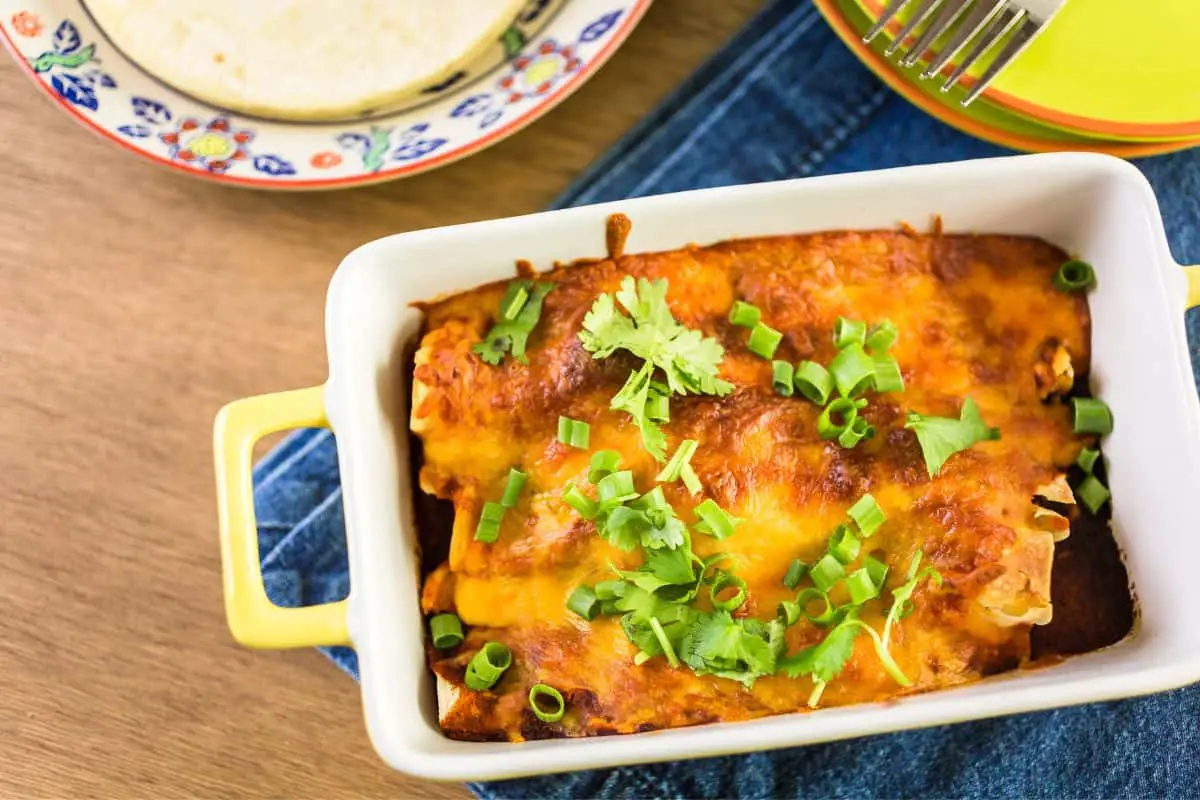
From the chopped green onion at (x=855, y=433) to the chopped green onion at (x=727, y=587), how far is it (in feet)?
0.69

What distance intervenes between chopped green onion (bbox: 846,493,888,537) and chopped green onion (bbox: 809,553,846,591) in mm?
54

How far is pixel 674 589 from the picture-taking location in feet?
3.99

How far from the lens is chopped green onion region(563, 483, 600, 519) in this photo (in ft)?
4.00

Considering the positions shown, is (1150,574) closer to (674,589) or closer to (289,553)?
(674,589)

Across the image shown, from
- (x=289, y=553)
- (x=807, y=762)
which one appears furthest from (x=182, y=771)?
(x=807, y=762)

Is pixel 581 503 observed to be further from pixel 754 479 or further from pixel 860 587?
pixel 860 587

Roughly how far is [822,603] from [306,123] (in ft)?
3.14

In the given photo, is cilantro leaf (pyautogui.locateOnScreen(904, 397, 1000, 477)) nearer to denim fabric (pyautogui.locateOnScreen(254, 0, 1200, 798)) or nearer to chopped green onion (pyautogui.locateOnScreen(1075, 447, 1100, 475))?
chopped green onion (pyautogui.locateOnScreen(1075, 447, 1100, 475))

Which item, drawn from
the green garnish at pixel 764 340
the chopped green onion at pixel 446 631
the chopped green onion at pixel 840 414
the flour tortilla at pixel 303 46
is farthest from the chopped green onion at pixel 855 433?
the flour tortilla at pixel 303 46

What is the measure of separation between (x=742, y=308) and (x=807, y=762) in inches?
24.8

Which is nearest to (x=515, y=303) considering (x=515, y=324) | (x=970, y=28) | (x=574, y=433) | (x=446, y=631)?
(x=515, y=324)

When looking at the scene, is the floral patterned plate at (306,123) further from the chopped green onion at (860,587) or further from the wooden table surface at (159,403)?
the chopped green onion at (860,587)

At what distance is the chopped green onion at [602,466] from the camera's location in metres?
1.23

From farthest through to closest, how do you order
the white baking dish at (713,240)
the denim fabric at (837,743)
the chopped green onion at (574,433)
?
the denim fabric at (837,743)
the chopped green onion at (574,433)
the white baking dish at (713,240)
